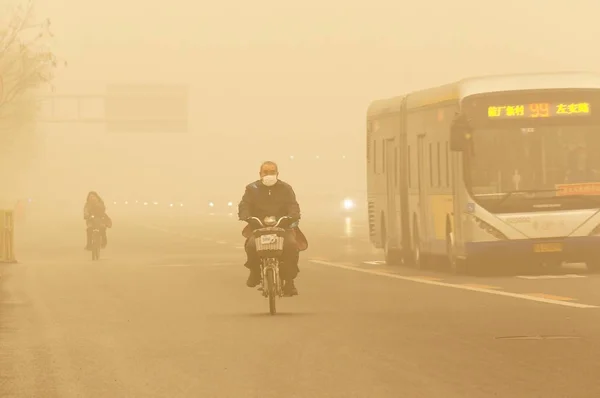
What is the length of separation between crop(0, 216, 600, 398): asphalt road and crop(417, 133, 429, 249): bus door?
2.30 ft

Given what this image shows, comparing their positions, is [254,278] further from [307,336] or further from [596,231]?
[596,231]

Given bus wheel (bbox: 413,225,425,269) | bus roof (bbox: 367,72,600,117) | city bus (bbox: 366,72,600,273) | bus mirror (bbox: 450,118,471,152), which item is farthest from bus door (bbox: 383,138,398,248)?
bus mirror (bbox: 450,118,471,152)

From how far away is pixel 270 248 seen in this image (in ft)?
64.0

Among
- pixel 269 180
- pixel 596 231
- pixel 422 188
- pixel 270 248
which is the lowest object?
pixel 270 248

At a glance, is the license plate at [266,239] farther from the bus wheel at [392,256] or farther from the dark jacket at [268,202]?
the bus wheel at [392,256]

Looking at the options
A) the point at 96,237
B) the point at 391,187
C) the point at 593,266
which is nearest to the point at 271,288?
the point at 593,266

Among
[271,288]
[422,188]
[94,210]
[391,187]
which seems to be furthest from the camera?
[94,210]

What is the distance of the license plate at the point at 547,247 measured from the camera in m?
27.1

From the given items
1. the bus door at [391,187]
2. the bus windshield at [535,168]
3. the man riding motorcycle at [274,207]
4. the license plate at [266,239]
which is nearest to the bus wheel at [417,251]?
the bus door at [391,187]

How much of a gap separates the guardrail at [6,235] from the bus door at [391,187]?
9599 mm

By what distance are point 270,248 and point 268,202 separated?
21.1 inches

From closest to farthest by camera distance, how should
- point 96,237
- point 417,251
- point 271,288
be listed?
point 271,288 < point 417,251 < point 96,237

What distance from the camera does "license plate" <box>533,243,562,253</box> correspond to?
27094 mm

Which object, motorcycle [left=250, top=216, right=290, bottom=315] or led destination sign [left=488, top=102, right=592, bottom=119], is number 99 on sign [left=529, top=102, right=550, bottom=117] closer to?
led destination sign [left=488, top=102, right=592, bottom=119]
